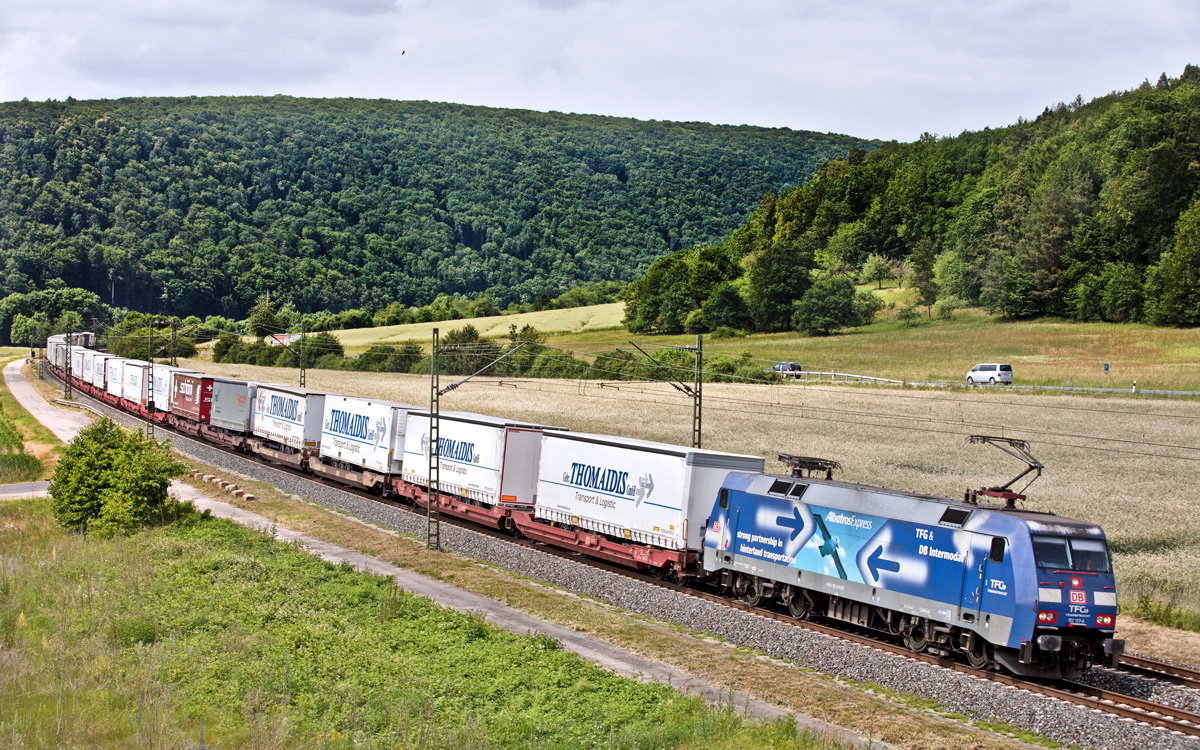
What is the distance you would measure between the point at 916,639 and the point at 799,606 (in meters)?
3.51

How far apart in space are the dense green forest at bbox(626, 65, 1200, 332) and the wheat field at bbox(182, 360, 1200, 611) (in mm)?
35269

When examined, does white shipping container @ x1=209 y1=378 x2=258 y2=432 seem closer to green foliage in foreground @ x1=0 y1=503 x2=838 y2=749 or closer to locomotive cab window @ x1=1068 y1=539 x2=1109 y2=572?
green foliage in foreground @ x1=0 y1=503 x2=838 y2=749

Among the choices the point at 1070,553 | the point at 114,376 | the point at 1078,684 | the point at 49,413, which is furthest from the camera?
the point at 114,376

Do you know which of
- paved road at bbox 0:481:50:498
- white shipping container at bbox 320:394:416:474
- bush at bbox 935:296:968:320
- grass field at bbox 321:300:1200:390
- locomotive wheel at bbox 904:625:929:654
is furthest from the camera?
bush at bbox 935:296:968:320

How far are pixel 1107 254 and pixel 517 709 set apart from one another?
98833mm

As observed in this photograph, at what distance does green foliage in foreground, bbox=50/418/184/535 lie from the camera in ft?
99.2

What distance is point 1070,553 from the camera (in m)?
17.9

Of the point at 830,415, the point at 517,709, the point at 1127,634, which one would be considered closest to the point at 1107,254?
the point at 830,415

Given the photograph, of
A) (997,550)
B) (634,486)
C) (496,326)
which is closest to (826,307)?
(496,326)

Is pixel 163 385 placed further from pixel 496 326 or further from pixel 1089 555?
pixel 1089 555

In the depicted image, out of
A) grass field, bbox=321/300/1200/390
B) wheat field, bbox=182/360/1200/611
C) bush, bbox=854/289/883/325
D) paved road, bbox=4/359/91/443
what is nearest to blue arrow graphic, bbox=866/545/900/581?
wheat field, bbox=182/360/1200/611

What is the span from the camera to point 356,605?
67.4 feet

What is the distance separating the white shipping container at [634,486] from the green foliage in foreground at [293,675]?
7929 millimetres

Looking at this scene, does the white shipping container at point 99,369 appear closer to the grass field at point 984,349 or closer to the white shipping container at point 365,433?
the grass field at point 984,349
